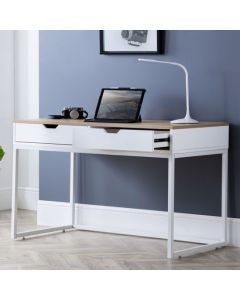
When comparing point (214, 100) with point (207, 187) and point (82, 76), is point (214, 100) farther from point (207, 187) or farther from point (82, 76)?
point (82, 76)

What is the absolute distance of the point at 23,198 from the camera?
20.6ft

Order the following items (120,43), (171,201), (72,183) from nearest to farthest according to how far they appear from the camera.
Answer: (171,201) → (120,43) → (72,183)

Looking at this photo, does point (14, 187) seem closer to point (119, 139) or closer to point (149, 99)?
point (119, 139)

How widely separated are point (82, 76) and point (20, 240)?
1.19m

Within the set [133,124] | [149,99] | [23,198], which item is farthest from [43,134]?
[23,198]

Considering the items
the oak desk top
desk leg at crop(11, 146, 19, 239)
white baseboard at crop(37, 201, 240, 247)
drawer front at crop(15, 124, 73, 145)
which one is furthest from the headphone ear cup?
white baseboard at crop(37, 201, 240, 247)

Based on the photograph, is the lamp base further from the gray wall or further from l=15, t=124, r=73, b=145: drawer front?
l=15, t=124, r=73, b=145: drawer front

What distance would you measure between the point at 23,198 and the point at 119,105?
1.80 metres

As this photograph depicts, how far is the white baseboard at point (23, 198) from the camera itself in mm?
6227

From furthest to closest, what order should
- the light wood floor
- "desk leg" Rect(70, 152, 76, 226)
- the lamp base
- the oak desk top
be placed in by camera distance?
"desk leg" Rect(70, 152, 76, 226) → the lamp base → the oak desk top → the light wood floor

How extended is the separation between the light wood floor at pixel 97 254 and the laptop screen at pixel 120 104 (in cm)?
78

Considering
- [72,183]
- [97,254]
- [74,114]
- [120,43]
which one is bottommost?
[97,254]

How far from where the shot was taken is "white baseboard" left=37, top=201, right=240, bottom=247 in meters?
4.90

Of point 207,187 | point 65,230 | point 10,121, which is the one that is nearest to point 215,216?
point 207,187
